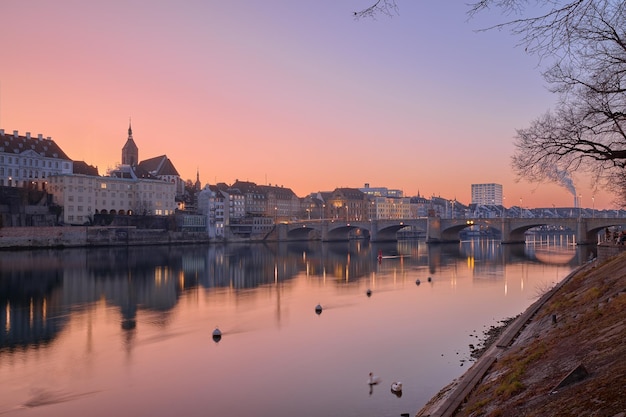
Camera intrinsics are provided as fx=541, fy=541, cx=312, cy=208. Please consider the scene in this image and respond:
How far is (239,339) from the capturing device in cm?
2734

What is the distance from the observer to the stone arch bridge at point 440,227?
99.8m

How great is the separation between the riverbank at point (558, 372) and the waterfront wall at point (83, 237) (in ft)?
296

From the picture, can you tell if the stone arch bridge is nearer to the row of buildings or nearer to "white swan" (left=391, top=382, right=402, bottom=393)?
the row of buildings

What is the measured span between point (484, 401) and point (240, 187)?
15676 cm

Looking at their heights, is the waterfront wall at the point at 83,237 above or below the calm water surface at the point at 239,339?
above

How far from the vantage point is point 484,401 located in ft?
37.7

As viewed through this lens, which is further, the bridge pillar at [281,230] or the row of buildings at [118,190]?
the bridge pillar at [281,230]

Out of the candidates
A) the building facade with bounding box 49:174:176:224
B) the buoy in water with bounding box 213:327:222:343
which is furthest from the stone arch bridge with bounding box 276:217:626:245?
the buoy in water with bounding box 213:327:222:343

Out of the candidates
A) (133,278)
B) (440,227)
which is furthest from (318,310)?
(440,227)

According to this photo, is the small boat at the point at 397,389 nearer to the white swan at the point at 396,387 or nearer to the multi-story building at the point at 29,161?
the white swan at the point at 396,387

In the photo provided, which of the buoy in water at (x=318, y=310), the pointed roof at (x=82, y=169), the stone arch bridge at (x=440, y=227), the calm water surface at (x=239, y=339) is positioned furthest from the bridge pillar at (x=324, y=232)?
the buoy in water at (x=318, y=310)

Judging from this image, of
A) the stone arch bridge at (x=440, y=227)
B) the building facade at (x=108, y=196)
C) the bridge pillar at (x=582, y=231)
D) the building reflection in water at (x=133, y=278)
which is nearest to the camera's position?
the building reflection in water at (x=133, y=278)

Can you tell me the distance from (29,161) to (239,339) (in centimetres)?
9667

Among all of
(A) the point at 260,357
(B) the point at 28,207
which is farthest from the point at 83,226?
(A) the point at 260,357
